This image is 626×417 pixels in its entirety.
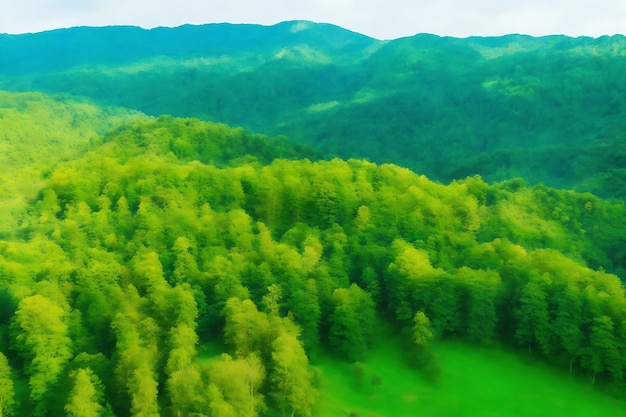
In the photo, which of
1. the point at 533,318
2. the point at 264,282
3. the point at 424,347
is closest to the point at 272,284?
the point at 264,282

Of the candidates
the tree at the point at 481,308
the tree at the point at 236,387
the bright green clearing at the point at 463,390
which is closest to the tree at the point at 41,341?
the tree at the point at 236,387

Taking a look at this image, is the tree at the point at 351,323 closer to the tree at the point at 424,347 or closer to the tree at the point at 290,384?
the tree at the point at 424,347

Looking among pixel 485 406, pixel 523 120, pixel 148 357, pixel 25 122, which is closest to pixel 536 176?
pixel 523 120

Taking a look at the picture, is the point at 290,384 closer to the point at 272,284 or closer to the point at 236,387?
the point at 236,387

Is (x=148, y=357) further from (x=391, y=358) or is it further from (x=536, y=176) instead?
(x=536, y=176)

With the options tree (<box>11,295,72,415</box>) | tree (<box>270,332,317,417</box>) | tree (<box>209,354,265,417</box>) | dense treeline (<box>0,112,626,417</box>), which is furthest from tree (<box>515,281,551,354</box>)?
tree (<box>11,295,72,415</box>)
